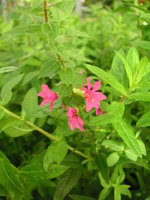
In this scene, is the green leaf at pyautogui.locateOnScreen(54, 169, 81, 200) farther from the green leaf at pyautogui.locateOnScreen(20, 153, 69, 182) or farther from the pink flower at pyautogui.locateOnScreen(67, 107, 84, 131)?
the pink flower at pyautogui.locateOnScreen(67, 107, 84, 131)

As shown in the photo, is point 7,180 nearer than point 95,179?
Yes

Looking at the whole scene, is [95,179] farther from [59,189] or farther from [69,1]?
[69,1]

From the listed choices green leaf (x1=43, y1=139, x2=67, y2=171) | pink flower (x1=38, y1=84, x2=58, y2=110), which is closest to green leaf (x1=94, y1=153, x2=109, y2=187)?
green leaf (x1=43, y1=139, x2=67, y2=171)

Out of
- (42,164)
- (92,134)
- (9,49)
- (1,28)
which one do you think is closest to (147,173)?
(92,134)

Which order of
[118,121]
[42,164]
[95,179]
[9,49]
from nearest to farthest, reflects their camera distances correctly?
[118,121], [42,164], [95,179], [9,49]

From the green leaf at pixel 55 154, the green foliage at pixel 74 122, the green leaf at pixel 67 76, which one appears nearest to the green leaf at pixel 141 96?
the green foliage at pixel 74 122

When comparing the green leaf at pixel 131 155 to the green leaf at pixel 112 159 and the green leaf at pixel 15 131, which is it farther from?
the green leaf at pixel 15 131
